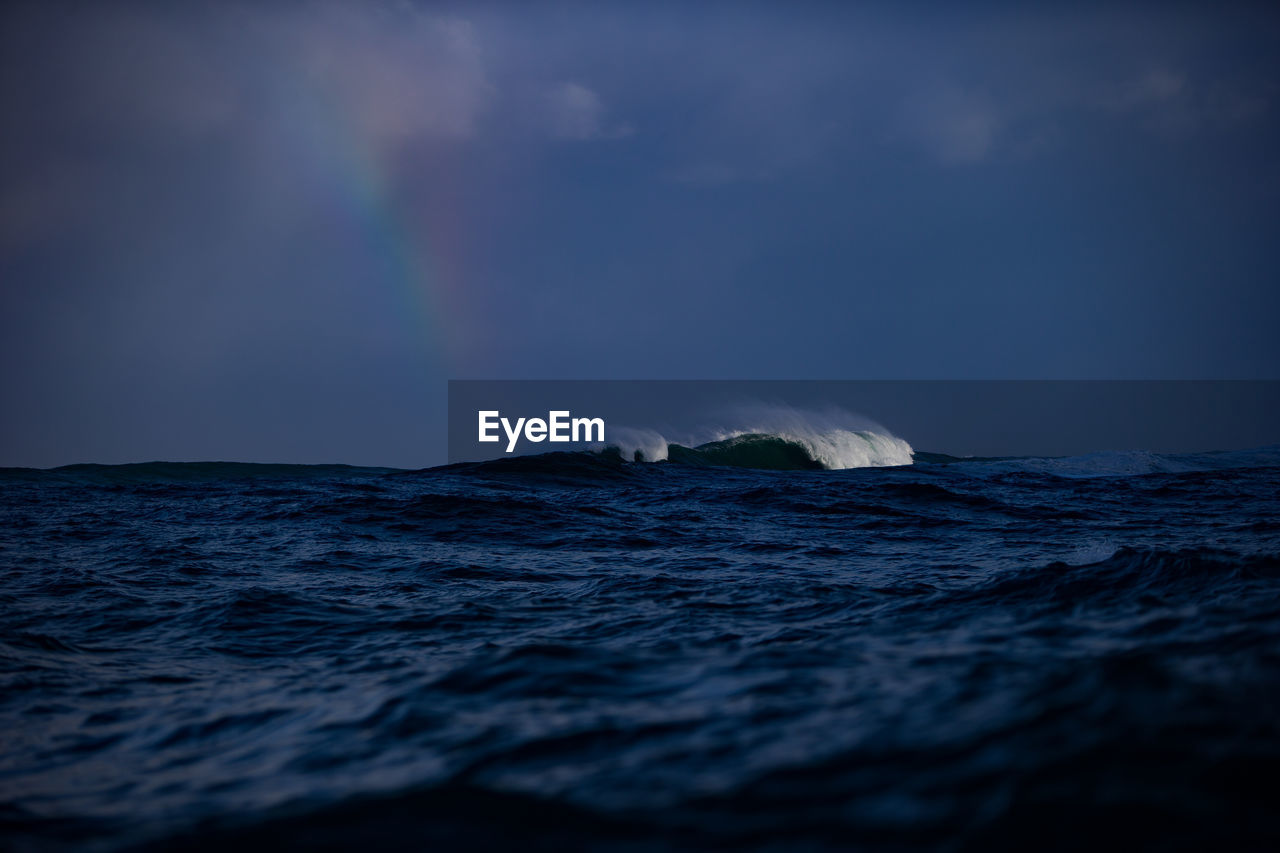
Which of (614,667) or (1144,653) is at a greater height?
(1144,653)

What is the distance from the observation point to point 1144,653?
10.8 feet

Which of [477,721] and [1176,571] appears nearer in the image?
[477,721]

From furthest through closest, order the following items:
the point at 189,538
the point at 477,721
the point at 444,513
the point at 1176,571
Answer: the point at 444,513 → the point at 189,538 → the point at 1176,571 → the point at 477,721

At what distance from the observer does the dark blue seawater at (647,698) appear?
7.07 ft

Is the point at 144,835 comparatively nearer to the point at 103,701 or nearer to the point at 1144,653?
the point at 103,701

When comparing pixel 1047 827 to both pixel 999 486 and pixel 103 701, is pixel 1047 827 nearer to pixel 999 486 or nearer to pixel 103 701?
pixel 103 701

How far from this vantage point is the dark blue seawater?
216 centimetres

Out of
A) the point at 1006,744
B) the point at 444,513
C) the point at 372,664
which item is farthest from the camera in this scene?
the point at 444,513

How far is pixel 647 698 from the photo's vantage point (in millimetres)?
3420

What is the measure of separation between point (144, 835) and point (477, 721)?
3.95 feet

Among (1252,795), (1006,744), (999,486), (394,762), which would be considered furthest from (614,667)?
(999,486)

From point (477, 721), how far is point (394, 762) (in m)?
0.45

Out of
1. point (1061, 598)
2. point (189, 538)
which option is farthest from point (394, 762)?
point (189, 538)

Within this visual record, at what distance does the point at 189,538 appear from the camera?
11.0 meters
